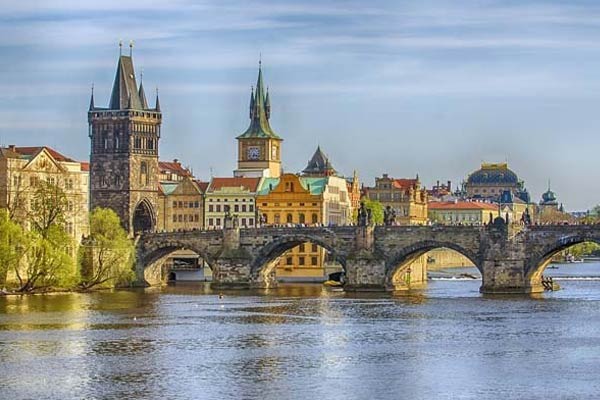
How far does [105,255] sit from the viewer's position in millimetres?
133000

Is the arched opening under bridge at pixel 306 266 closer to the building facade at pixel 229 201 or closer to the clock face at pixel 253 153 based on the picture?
the building facade at pixel 229 201

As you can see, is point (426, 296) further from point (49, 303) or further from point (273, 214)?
point (273, 214)

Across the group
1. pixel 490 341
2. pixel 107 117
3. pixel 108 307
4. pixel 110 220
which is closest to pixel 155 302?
pixel 108 307

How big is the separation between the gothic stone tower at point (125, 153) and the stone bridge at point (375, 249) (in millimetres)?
15434

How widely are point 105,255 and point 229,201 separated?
136 feet

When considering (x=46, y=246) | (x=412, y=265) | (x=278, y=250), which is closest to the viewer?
(x=46, y=246)

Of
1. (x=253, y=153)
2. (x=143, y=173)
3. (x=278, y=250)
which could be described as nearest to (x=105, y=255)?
(x=278, y=250)

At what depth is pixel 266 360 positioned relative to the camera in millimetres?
79562

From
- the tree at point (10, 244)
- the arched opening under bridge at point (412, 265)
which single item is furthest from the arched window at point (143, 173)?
the tree at point (10, 244)

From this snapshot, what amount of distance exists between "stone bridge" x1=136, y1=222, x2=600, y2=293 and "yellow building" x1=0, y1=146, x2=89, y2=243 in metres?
7.90

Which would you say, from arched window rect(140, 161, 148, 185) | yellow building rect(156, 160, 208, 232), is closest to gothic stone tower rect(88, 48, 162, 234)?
arched window rect(140, 161, 148, 185)

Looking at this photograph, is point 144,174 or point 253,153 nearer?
point 144,174

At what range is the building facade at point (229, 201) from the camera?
565 ft

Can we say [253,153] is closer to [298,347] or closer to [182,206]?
[182,206]
